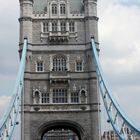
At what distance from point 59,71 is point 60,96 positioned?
237cm

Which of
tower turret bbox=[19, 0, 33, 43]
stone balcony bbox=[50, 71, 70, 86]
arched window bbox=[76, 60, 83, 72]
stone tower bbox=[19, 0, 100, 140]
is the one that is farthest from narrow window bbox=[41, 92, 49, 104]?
tower turret bbox=[19, 0, 33, 43]

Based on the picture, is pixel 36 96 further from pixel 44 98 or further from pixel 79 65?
pixel 79 65

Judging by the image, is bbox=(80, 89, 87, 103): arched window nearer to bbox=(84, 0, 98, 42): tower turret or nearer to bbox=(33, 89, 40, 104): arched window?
bbox=(33, 89, 40, 104): arched window

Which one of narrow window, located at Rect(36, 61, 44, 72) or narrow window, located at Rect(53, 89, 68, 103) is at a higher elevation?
narrow window, located at Rect(36, 61, 44, 72)

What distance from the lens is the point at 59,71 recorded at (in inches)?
1793

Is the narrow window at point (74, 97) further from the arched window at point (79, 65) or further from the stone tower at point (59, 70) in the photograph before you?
the arched window at point (79, 65)

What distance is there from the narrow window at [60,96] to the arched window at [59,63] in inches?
85.1

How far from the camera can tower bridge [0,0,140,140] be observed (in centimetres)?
4425

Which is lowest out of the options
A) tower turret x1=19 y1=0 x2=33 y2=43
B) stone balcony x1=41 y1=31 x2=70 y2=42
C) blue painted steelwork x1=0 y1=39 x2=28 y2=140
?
blue painted steelwork x1=0 y1=39 x2=28 y2=140

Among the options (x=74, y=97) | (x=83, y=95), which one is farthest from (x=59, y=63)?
(x=83, y=95)

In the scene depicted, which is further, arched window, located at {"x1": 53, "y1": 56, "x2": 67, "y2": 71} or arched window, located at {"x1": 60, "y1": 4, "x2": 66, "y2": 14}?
arched window, located at {"x1": 60, "y1": 4, "x2": 66, "y2": 14}

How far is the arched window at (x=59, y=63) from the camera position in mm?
46031

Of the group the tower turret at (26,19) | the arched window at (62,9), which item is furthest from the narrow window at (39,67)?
the arched window at (62,9)

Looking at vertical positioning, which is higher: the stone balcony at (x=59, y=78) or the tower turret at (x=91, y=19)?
the tower turret at (x=91, y=19)
